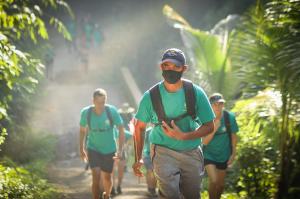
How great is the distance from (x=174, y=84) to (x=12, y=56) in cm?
334

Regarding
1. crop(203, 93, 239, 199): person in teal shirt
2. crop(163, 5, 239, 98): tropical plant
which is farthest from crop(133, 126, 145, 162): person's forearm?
crop(163, 5, 239, 98): tropical plant

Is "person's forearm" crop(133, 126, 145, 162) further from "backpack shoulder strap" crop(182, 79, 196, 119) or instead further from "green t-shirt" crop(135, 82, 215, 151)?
"backpack shoulder strap" crop(182, 79, 196, 119)

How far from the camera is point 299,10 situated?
6.56 m

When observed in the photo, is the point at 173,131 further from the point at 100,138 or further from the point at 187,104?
Result: the point at 100,138

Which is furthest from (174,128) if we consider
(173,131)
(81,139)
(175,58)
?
(81,139)

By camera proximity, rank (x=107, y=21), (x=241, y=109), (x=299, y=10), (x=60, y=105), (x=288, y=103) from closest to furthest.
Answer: (x=299, y=10) → (x=288, y=103) → (x=241, y=109) → (x=60, y=105) → (x=107, y=21)

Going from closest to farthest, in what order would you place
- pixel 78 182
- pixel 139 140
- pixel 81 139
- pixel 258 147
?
1. pixel 139 140
2. pixel 81 139
3. pixel 258 147
4. pixel 78 182

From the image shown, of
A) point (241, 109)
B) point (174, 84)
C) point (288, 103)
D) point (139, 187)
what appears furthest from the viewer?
point (139, 187)

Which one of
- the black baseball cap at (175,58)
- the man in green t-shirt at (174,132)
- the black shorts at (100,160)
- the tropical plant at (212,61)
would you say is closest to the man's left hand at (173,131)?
the man in green t-shirt at (174,132)

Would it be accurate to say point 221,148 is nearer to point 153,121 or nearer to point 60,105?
point 153,121

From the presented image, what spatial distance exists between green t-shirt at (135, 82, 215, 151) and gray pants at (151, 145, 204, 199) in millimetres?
81

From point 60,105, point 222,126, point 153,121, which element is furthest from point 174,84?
point 60,105

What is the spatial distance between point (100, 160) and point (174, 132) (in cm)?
329

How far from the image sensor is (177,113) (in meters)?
5.13
